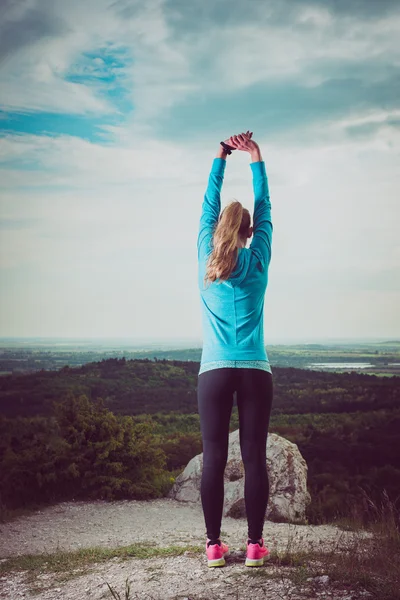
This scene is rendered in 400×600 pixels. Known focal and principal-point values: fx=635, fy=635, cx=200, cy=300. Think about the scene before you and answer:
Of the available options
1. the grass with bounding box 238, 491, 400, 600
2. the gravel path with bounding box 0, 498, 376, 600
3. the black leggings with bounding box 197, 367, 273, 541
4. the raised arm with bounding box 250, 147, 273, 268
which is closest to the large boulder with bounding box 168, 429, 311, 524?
the gravel path with bounding box 0, 498, 376, 600

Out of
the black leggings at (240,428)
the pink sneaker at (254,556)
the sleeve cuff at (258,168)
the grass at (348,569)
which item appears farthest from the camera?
the sleeve cuff at (258,168)

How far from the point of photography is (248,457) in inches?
133

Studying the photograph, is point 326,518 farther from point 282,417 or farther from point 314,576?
point 282,417

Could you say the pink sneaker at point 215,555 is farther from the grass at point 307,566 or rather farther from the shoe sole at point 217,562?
the grass at point 307,566

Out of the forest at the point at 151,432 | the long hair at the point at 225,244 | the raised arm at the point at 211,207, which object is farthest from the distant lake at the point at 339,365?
the long hair at the point at 225,244

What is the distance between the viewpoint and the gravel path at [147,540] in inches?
137

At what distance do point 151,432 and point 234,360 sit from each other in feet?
26.5

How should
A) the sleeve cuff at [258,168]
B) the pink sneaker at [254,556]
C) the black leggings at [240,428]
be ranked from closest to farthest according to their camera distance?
the black leggings at [240,428] < the pink sneaker at [254,556] < the sleeve cuff at [258,168]

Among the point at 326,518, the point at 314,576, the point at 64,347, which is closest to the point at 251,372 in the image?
the point at 314,576

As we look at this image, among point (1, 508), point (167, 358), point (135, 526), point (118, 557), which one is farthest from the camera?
point (167, 358)

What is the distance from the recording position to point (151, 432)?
36.3 feet

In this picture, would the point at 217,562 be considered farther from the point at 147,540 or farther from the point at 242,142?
the point at 147,540

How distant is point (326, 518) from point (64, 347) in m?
12.4

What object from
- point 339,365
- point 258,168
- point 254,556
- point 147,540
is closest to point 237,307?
point 258,168
